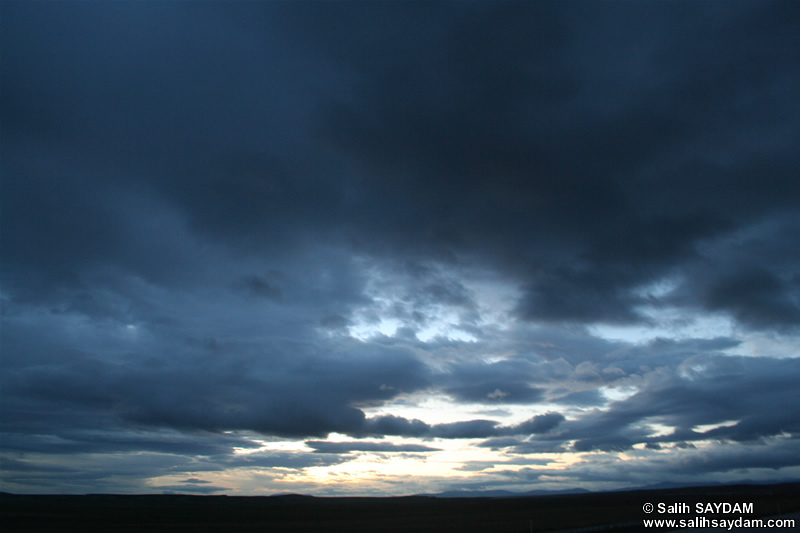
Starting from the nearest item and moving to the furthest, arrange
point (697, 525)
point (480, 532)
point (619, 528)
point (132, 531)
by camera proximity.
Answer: point (619, 528) → point (697, 525) → point (480, 532) → point (132, 531)

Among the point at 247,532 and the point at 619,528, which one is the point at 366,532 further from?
the point at 619,528

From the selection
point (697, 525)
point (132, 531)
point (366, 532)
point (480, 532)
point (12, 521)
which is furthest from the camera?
point (12, 521)

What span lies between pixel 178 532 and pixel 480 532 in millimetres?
56684

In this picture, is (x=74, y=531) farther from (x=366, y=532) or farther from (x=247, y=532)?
(x=366, y=532)

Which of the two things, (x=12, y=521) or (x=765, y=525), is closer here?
(x=765, y=525)

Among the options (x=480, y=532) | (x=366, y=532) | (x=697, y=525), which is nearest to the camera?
(x=697, y=525)

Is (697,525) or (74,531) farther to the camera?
(74,531)

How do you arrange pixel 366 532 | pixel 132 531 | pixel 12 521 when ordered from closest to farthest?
pixel 366 532 → pixel 132 531 → pixel 12 521

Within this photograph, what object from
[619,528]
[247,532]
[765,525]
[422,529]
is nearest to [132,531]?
[247,532]

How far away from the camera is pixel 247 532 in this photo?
327 ft

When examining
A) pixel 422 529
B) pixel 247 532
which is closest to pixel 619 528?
pixel 422 529

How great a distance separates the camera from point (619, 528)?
75.1 metres

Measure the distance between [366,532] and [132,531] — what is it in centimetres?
4681

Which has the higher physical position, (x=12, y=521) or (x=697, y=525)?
(x=697, y=525)
